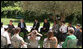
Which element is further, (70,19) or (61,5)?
(70,19)

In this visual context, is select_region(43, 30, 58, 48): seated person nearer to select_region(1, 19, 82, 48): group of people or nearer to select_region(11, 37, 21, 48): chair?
select_region(1, 19, 82, 48): group of people

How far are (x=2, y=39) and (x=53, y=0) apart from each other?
4204 mm

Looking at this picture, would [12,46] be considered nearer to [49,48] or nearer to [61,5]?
[49,48]

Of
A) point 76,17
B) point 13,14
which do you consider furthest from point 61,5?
point 13,14

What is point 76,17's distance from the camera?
2791cm

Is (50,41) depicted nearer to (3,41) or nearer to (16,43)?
(16,43)

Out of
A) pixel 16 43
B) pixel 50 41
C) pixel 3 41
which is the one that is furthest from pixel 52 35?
pixel 3 41

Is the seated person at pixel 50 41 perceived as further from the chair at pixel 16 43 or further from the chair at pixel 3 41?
the chair at pixel 3 41

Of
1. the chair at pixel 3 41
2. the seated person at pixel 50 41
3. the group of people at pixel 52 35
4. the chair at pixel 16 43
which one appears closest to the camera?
the seated person at pixel 50 41

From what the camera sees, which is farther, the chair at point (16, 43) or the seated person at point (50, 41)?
the chair at point (16, 43)

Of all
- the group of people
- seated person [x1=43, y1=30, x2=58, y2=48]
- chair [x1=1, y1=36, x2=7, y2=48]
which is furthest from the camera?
chair [x1=1, y1=36, x2=7, y2=48]

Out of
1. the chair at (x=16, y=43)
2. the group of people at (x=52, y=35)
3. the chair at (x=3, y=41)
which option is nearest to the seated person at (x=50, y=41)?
the group of people at (x=52, y=35)

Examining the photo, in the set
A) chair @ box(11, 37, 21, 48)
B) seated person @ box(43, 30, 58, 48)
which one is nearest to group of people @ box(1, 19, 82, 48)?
seated person @ box(43, 30, 58, 48)

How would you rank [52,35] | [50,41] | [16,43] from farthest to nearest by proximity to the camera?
[16,43]
[50,41]
[52,35]
